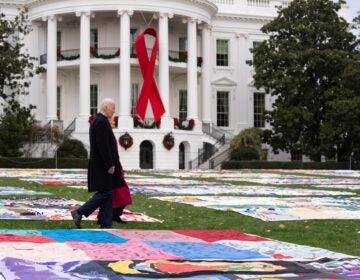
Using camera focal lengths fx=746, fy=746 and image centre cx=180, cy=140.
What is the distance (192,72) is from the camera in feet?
155

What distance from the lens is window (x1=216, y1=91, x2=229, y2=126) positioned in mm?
53156

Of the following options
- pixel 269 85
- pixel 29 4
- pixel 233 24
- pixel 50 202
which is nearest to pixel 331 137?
pixel 269 85

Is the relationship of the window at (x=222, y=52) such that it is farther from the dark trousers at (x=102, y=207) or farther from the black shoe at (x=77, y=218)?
the black shoe at (x=77, y=218)

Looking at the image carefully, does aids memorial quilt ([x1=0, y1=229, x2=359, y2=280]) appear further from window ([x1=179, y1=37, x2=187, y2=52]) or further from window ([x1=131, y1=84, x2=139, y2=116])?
window ([x1=179, y1=37, x2=187, y2=52])

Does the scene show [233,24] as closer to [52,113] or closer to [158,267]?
[52,113]

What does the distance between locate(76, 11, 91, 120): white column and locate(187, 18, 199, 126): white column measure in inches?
251

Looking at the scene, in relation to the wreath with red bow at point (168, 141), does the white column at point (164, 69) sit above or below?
above

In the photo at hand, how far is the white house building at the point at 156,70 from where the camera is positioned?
45.3m

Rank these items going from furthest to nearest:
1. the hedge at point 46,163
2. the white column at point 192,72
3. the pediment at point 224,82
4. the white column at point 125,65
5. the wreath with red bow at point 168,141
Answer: the pediment at point 224,82 → the white column at point 192,72 → the white column at point 125,65 → the wreath with red bow at point 168,141 → the hedge at point 46,163

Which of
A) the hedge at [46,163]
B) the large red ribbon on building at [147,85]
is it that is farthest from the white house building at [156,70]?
the hedge at [46,163]

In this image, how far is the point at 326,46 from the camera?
44344mm

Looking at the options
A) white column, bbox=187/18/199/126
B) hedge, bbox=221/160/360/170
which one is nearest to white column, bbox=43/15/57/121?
white column, bbox=187/18/199/126

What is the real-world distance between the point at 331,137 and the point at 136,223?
3220 centimetres

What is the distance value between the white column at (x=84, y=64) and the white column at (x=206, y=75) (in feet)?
26.9
